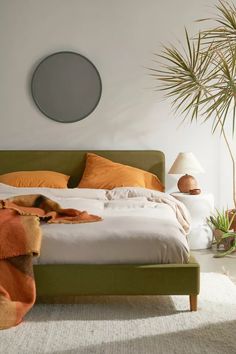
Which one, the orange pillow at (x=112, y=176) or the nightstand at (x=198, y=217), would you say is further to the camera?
the orange pillow at (x=112, y=176)

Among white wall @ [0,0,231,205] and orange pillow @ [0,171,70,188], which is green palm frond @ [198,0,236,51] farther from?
orange pillow @ [0,171,70,188]

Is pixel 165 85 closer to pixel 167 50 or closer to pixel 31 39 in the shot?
pixel 167 50

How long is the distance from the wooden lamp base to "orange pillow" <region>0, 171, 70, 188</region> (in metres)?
1.17

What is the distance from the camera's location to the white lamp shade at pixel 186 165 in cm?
559

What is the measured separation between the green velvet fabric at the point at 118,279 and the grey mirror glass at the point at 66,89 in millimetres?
2958

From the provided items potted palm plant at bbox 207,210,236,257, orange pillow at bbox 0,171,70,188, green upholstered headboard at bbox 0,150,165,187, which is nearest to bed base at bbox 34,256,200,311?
potted palm plant at bbox 207,210,236,257

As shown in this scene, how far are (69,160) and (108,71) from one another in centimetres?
105

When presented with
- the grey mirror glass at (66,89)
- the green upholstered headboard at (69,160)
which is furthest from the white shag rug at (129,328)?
the grey mirror glass at (66,89)

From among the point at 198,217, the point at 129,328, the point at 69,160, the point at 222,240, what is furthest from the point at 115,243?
the point at 69,160

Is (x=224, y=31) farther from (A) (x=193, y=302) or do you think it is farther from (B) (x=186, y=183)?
(A) (x=193, y=302)

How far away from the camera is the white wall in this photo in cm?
599

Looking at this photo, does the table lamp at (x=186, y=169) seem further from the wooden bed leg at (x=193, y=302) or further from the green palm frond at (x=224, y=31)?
the wooden bed leg at (x=193, y=302)

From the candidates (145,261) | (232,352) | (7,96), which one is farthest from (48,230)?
(7,96)

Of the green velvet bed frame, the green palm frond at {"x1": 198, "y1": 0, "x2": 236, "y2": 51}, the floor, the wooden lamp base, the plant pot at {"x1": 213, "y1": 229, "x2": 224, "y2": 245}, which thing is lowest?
the floor
